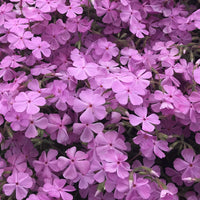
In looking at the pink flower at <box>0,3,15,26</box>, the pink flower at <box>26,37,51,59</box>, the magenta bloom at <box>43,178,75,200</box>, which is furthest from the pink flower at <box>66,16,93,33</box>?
the magenta bloom at <box>43,178,75,200</box>

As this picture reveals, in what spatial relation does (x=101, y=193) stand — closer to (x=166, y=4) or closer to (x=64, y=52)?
(x=64, y=52)

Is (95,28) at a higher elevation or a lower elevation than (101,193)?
higher

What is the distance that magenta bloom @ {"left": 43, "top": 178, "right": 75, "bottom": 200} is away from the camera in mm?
964

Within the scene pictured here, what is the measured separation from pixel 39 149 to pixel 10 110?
0.56 ft

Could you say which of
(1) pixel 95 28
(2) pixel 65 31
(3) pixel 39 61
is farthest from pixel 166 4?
(3) pixel 39 61

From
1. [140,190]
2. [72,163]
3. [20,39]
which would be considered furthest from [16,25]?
[140,190]

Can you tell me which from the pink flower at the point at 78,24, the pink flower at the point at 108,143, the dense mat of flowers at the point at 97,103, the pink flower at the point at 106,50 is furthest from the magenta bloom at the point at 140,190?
the pink flower at the point at 78,24

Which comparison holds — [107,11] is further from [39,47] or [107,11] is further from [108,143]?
[108,143]

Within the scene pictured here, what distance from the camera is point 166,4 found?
138 cm

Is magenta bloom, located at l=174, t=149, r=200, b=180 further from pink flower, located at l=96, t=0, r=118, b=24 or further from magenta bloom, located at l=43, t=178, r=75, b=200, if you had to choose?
pink flower, located at l=96, t=0, r=118, b=24

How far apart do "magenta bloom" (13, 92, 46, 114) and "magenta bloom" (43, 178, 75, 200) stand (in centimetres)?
21

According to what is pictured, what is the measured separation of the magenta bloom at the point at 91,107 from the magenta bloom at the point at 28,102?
109 millimetres

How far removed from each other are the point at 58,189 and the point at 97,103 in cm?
26

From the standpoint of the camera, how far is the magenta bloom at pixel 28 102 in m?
1.01
